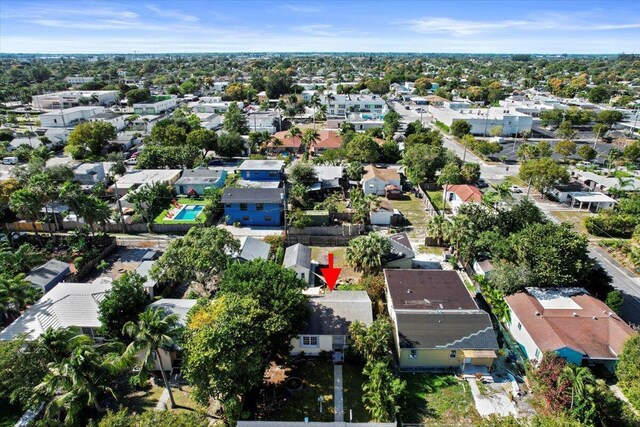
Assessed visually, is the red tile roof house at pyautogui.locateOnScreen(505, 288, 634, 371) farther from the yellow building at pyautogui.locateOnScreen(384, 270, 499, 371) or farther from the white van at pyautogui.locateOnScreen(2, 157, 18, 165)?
the white van at pyautogui.locateOnScreen(2, 157, 18, 165)

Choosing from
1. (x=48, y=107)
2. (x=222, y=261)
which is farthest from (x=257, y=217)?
(x=48, y=107)

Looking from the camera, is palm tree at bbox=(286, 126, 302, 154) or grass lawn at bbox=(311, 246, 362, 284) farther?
palm tree at bbox=(286, 126, 302, 154)

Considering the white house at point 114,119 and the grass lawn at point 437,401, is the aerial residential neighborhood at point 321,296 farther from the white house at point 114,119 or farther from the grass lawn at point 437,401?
the white house at point 114,119

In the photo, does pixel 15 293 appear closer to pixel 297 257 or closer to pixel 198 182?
pixel 297 257

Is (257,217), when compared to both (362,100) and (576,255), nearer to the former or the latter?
(576,255)

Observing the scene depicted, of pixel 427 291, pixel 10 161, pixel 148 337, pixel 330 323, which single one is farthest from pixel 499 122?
pixel 10 161

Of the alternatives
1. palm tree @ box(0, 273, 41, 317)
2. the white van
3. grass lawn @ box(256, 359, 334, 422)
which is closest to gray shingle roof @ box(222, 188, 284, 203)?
palm tree @ box(0, 273, 41, 317)
